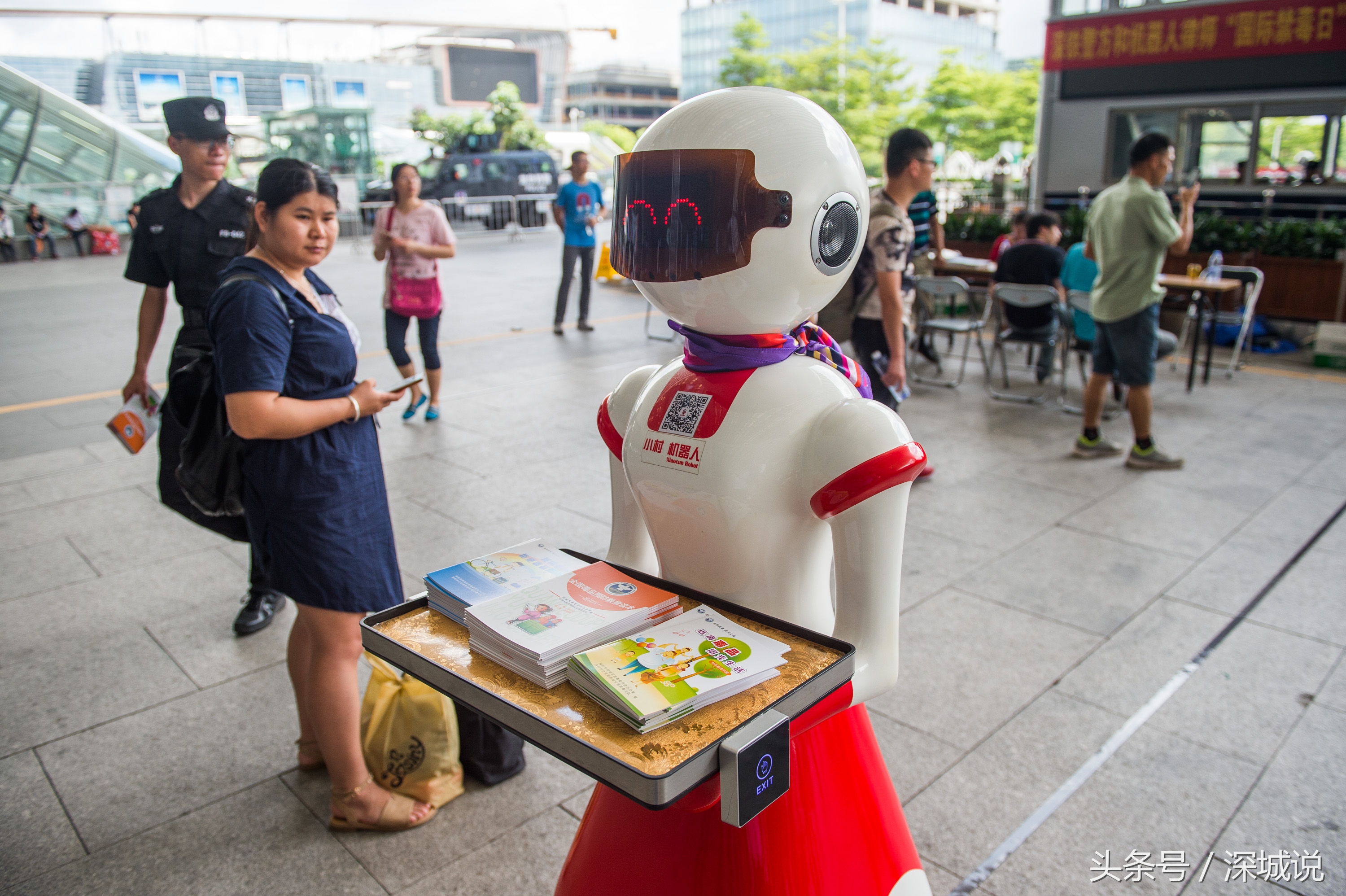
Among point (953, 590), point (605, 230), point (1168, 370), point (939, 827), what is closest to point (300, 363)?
point (939, 827)

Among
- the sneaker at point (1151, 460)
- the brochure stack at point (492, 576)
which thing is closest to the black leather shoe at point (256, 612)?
the brochure stack at point (492, 576)

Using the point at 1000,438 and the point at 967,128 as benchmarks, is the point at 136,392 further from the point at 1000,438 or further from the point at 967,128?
the point at 967,128

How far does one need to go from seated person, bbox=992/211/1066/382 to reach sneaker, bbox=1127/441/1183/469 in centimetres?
165

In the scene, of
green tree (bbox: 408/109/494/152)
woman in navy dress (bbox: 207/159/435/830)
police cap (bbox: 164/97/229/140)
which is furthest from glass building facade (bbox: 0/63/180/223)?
woman in navy dress (bbox: 207/159/435/830)

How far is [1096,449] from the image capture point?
5.34m

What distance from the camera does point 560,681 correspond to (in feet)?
3.55

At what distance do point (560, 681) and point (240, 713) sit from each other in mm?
2229

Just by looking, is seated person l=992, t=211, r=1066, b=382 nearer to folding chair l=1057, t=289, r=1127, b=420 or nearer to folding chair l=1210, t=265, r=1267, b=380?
folding chair l=1057, t=289, r=1127, b=420

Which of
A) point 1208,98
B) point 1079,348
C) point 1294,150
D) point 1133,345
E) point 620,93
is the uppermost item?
point 620,93

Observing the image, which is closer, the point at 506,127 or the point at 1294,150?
the point at 1294,150

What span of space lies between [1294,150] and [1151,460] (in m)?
9.11

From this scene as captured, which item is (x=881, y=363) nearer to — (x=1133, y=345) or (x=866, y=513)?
(x=1133, y=345)

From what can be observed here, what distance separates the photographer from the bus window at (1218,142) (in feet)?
38.3

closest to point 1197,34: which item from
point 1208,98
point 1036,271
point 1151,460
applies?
point 1208,98
